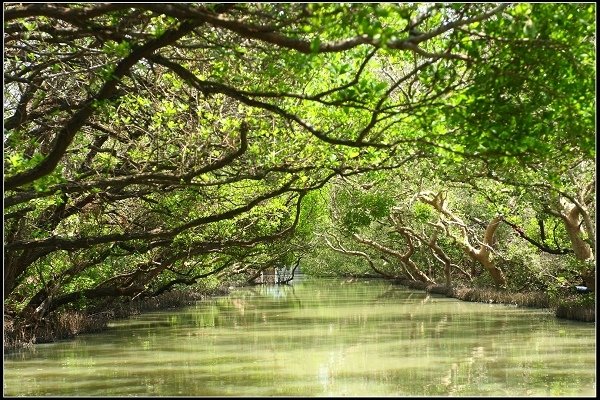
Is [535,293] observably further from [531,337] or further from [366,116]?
[366,116]

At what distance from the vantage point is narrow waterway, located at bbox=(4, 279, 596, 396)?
10.2 metres

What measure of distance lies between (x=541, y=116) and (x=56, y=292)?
12491mm

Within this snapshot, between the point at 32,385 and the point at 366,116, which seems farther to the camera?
the point at 366,116

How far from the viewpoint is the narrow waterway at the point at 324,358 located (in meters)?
10.2

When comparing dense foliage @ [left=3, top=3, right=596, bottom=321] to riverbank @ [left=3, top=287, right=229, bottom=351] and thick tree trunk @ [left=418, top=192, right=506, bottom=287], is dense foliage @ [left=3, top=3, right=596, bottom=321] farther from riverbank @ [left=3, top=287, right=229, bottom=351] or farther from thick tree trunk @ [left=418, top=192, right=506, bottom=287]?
thick tree trunk @ [left=418, top=192, right=506, bottom=287]

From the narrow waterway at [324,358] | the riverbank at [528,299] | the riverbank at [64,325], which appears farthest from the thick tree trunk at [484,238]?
the riverbank at [64,325]

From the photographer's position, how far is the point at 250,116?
35.8 feet

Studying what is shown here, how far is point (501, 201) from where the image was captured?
2184cm

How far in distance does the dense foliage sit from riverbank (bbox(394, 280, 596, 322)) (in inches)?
35.6

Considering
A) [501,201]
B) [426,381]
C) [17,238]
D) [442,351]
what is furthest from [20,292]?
[501,201]

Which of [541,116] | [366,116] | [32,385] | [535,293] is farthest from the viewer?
[535,293]

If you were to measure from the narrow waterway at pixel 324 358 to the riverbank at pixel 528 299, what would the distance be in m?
0.42

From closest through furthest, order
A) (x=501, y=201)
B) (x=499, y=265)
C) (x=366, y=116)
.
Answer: (x=366, y=116) → (x=501, y=201) → (x=499, y=265)

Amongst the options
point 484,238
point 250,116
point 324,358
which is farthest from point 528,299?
point 250,116
